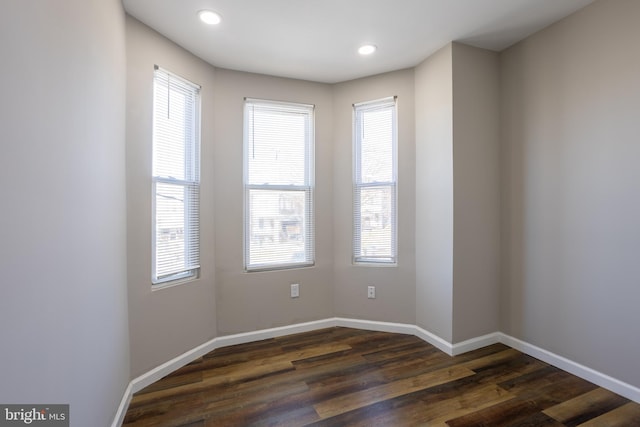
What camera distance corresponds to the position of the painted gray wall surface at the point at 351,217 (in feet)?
9.86

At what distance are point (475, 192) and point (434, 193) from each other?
1.12 ft

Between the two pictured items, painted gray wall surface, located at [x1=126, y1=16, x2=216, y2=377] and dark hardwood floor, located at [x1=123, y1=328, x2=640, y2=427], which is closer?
dark hardwood floor, located at [x1=123, y1=328, x2=640, y2=427]

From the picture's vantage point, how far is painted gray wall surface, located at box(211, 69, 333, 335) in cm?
282

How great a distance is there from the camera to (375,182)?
3113mm

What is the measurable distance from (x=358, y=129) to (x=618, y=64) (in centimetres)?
199

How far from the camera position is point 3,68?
0.81 metres

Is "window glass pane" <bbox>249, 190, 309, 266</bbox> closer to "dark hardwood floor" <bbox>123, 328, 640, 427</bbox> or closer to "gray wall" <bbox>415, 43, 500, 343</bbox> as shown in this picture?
"dark hardwood floor" <bbox>123, 328, 640, 427</bbox>

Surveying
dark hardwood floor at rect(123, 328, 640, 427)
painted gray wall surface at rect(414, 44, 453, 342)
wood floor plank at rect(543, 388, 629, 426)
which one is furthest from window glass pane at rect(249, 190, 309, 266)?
wood floor plank at rect(543, 388, 629, 426)

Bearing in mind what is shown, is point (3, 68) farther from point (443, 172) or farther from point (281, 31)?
point (443, 172)

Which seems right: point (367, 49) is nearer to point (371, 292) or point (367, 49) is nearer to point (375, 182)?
point (375, 182)

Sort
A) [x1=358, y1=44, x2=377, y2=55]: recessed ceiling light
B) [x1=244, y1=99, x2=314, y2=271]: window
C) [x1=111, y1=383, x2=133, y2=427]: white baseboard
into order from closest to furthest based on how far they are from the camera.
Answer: [x1=111, y1=383, x2=133, y2=427]: white baseboard, [x1=358, y1=44, x2=377, y2=55]: recessed ceiling light, [x1=244, y1=99, x2=314, y2=271]: window

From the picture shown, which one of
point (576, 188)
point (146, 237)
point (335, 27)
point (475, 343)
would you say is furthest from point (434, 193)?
point (146, 237)

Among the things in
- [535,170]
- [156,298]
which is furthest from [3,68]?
[535,170]

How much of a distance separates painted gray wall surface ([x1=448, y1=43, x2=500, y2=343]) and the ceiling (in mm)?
275
